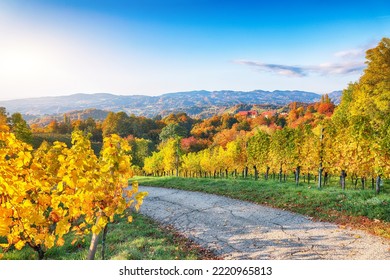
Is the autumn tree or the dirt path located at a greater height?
the autumn tree

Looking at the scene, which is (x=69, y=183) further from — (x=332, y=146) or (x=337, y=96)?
(x=337, y=96)

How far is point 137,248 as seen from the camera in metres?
7.44

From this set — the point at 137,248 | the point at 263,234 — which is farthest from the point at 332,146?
the point at 137,248

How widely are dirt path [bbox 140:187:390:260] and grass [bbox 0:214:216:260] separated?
1.73ft

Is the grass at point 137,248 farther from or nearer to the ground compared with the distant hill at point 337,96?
nearer to the ground

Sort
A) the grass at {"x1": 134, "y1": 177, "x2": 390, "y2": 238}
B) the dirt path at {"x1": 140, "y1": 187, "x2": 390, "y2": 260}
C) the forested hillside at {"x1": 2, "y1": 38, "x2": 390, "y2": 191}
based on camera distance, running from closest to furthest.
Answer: the dirt path at {"x1": 140, "y1": 187, "x2": 390, "y2": 260} → the grass at {"x1": 134, "y1": 177, "x2": 390, "y2": 238} → the forested hillside at {"x1": 2, "y1": 38, "x2": 390, "y2": 191}

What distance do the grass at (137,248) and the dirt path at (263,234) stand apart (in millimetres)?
526

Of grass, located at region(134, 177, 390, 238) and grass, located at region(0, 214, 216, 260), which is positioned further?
grass, located at region(134, 177, 390, 238)

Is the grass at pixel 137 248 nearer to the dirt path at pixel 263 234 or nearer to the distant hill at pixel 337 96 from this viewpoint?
Result: the dirt path at pixel 263 234

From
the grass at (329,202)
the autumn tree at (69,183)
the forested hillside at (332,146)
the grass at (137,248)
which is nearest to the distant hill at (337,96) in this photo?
the forested hillside at (332,146)

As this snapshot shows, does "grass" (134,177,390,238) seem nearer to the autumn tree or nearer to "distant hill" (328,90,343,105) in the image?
the autumn tree

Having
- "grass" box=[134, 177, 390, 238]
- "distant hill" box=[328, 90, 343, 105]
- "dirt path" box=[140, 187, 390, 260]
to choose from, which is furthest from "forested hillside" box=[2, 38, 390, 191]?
"distant hill" box=[328, 90, 343, 105]

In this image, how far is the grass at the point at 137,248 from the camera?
684 cm

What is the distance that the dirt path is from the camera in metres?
6.73
